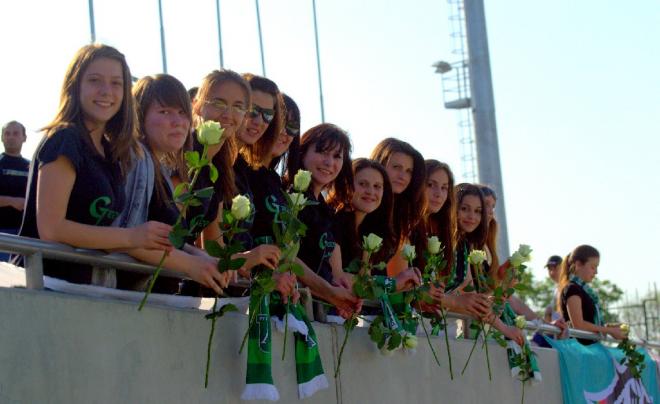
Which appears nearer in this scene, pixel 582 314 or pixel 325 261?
pixel 325 261

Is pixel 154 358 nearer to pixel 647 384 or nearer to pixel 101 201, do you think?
pixel 101 201

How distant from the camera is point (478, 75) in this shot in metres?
13.6

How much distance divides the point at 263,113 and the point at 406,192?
1692 mm

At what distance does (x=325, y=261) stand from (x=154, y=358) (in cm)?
182

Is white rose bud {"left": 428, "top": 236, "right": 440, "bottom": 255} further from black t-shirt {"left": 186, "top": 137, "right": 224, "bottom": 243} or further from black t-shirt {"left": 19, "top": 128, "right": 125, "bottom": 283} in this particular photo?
black t-shirt {"left": 19, "top": 128, "right": 125, "bottom": 283}

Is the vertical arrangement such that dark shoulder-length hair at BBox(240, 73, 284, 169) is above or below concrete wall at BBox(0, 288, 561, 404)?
above

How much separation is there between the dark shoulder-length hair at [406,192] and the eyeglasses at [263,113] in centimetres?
152

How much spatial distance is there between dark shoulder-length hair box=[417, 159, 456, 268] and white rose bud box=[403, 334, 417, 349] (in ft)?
5.00

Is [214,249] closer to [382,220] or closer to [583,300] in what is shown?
[382,220]

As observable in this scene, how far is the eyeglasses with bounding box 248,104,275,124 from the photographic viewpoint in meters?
5.72

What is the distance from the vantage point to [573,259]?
1046 centimetres

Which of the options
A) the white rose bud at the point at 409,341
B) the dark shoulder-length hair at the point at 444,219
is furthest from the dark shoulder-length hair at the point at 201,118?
the dark shoulder-length hair at the point at 444,219

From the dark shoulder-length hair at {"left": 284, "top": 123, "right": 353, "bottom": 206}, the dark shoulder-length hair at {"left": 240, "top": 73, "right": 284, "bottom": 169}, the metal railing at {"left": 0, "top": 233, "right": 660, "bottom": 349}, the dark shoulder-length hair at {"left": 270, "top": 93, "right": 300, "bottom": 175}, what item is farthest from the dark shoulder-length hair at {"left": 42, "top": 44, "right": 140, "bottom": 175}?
the dark shoulder-length hair at {"left": 284, "top": 123, "right": 353, "bottom": 206}

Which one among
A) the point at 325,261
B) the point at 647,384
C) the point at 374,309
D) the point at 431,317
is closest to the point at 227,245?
the point at 325,261
